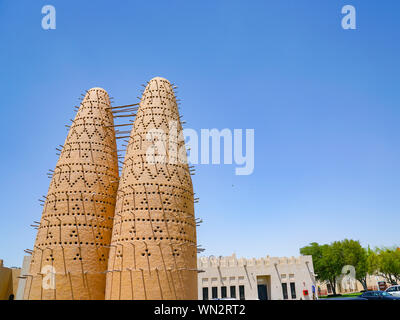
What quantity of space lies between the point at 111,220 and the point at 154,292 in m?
6.66

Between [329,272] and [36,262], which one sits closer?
[36,262]

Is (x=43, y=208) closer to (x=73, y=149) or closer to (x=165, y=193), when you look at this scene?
(x=73, y=149)

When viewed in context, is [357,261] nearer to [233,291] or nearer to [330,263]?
[330,263]

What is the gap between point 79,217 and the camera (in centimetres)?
1939

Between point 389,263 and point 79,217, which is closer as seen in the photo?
point 79,217

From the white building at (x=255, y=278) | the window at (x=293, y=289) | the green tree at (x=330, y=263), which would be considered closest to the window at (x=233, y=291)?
the white building at (x=255, y=278)

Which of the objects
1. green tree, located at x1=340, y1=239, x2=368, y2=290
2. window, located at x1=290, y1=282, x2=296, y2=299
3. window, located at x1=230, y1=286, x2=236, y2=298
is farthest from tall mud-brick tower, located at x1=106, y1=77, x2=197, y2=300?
green tree, located at x1=340, y1=239, x2=368, y2=290

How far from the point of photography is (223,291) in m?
36.8

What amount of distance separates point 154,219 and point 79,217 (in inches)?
209

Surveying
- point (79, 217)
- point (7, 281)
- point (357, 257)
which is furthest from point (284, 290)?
point (7, 281)

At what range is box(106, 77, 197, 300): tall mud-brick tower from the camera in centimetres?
1603

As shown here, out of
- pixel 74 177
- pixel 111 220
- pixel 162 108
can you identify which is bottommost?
pixel 111 220
